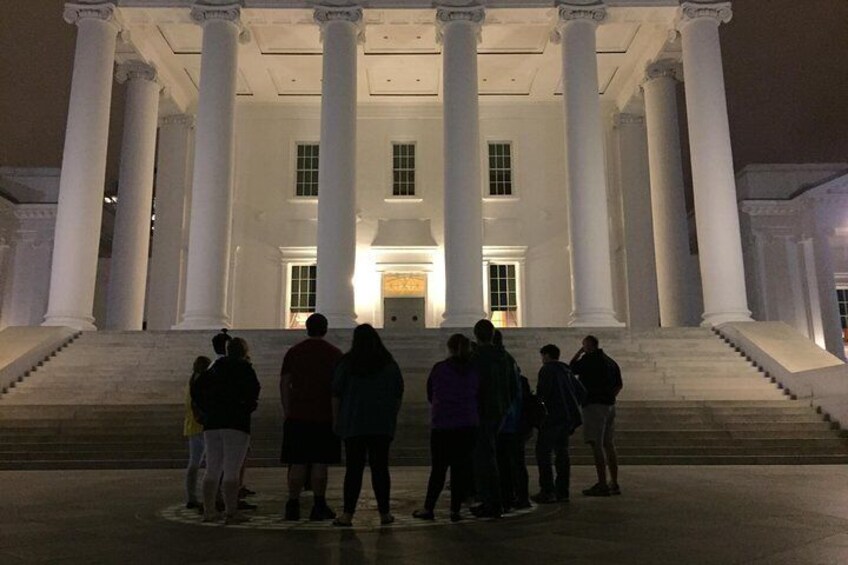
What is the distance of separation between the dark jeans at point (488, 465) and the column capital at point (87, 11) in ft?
69.5

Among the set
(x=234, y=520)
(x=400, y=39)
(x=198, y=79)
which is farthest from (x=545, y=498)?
(x=198, y=79)

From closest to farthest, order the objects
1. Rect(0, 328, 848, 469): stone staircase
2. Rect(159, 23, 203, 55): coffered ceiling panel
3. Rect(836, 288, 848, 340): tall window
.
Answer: Rect(0, 328, 848, 469): stone staircase < Rect(159, 23, 203, 55): coffered ceiling panel < Rect(836, 288, 848, 340): tall window

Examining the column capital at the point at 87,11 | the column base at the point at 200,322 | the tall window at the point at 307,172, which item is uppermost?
the column capital at the point at 87,11

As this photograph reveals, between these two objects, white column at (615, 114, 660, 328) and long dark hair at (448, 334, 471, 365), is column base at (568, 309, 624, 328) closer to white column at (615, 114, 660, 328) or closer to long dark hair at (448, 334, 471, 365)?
white column at (615, 114, 660, 328)

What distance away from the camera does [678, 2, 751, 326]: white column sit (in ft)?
70.2

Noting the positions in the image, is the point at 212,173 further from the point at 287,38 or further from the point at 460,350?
the point at 460,350

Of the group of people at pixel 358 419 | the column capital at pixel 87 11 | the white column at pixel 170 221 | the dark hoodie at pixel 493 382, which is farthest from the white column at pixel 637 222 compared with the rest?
the dark hoodie at pixel 493 382

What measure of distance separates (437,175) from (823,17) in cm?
1746

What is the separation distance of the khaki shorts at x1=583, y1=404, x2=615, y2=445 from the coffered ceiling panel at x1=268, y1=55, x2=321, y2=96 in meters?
22.2

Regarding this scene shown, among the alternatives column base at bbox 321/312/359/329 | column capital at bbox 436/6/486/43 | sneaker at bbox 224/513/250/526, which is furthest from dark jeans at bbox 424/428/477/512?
column capital at bbox 436/6/486/43

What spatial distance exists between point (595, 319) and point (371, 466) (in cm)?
1567

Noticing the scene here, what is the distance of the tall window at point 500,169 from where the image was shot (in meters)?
30.8

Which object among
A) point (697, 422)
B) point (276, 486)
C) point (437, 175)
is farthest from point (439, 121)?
point (276, 486)

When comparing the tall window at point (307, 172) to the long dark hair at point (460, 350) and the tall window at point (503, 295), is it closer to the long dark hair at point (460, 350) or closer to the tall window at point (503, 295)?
the tall window at point (503, 295)
